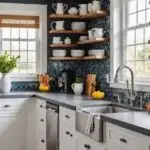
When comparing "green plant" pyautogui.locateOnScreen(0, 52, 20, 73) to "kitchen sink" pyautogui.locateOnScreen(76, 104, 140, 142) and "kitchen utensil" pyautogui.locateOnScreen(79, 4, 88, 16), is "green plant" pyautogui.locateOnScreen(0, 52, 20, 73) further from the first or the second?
"kitchen sink" pyautogui.locateOnScreen(76, 104, 140, 142)

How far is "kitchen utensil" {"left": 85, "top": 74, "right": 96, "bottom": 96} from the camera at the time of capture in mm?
4871

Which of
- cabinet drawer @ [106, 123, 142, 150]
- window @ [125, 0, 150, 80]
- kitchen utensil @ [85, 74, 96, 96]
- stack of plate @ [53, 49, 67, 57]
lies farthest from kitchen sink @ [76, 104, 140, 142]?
stack of plate @ [53, 49, 67, 57]

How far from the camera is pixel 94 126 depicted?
3115mm

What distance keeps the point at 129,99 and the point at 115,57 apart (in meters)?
0.71

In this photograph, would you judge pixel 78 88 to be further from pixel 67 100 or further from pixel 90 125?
pixel 90 125

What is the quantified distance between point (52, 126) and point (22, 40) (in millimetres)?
1908

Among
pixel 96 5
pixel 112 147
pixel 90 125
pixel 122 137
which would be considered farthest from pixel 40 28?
pixel 122 137

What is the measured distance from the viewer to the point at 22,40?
18.7ft

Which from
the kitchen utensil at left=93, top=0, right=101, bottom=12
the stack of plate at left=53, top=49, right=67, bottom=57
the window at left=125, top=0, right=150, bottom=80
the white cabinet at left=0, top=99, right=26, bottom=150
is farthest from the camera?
the stack of plate at left=53, top=49, right=67, bottom=57

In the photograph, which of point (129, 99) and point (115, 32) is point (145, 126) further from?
point (115, 32)

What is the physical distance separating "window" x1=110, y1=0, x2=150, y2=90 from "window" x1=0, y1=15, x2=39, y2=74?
64.7 inches

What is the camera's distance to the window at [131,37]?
13.2 ft

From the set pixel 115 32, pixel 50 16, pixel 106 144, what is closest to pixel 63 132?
pixel 106 144

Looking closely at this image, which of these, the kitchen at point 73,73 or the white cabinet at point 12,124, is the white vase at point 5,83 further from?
the white cabinet at point 12,124
